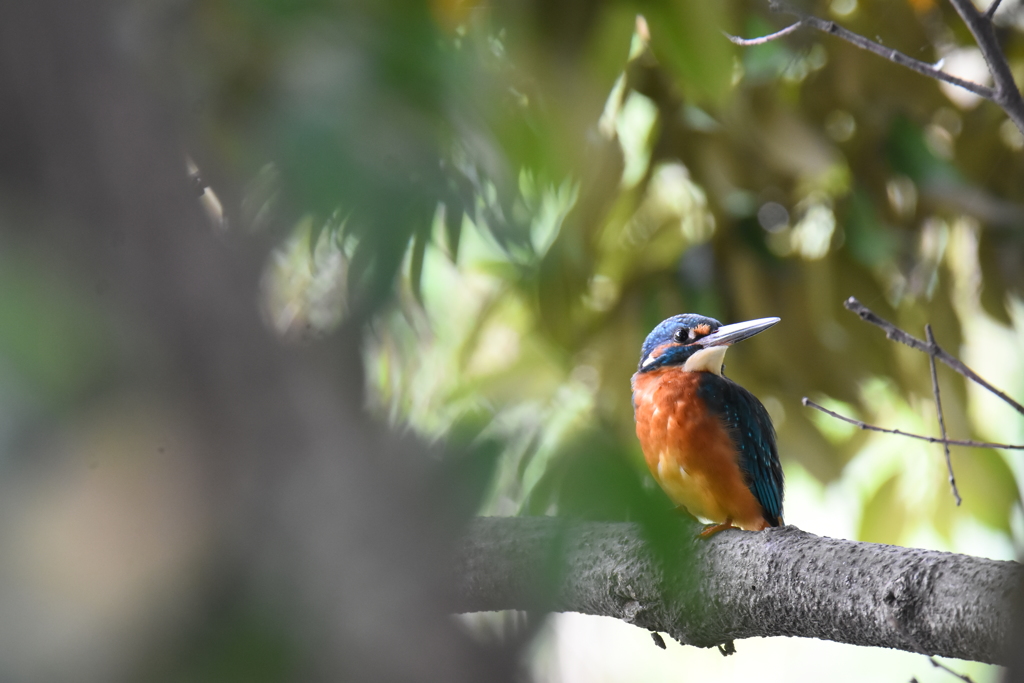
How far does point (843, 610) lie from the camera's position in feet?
2.56

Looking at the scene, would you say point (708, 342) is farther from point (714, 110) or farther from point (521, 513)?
point (521, 513)

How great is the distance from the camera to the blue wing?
116 cm

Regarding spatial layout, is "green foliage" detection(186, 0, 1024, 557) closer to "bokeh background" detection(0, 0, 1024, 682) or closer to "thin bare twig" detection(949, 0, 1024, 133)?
"bokeh background" detection(0, 0, 1024, 682)

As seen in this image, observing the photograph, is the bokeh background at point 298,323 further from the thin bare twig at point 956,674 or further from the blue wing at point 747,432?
the blue wing at point 747,432

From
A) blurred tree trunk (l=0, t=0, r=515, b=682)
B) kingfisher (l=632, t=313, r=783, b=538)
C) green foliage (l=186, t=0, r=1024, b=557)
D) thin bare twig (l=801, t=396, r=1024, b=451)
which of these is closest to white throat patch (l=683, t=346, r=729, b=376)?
kingfisher (l=632, t=313, r=783, b=538)

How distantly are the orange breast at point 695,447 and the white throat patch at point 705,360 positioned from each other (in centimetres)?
1

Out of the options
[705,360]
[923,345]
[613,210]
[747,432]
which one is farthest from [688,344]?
[613,210]

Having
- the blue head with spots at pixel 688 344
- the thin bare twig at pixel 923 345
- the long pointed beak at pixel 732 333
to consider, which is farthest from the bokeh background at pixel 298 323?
the blue head with spots at pixel 688 344

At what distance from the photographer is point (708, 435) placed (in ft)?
3.76

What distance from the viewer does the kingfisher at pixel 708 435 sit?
113 centimetres

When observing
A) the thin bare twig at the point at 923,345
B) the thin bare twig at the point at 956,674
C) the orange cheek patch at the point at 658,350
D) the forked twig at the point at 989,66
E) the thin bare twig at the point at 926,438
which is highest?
the forked twig at the point at 989,66

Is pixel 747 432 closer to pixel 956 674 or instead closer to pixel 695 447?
pixel 695 447

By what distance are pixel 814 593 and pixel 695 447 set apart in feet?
1.16

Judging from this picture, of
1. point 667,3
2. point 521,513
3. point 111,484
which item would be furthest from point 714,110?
point 111,484
